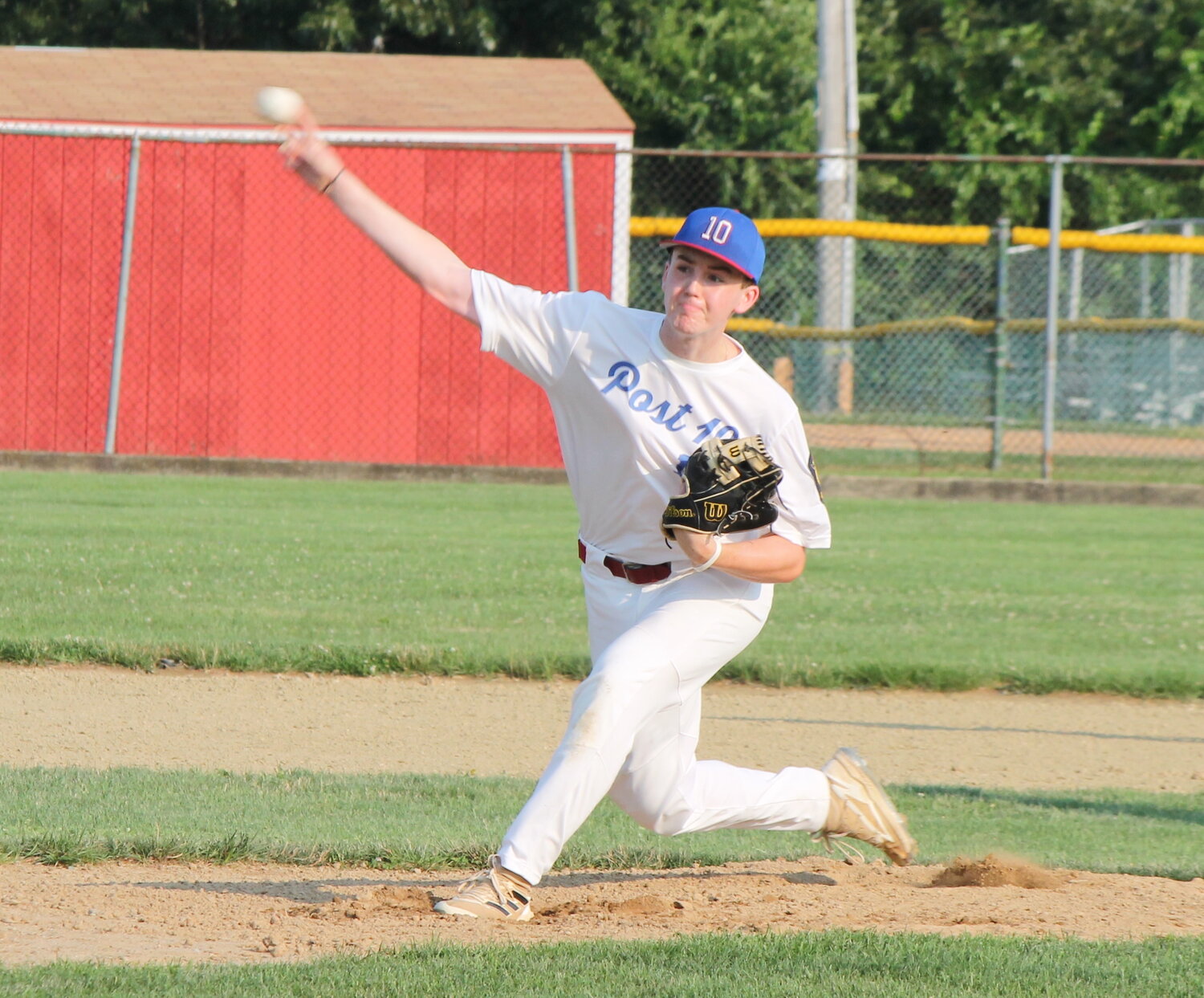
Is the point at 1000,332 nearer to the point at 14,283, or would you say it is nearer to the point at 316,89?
the point at 316,89

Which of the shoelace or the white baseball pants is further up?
the white baseball pants

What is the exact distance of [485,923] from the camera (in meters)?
4.16

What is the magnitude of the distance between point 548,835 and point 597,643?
671mm

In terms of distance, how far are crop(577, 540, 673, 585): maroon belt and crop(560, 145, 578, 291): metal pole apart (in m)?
10.3

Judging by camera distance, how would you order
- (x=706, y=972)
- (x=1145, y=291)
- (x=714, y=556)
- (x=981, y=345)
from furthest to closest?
Answer: (x=1145, y=291) → (x=981, y=345) → (x=714, y=556) → (x=706, y=972)

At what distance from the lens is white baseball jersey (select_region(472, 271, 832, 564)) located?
14.3ft

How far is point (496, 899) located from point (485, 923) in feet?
0.22

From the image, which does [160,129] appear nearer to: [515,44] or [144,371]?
[144,371]

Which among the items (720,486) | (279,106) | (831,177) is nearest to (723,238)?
(720,486)

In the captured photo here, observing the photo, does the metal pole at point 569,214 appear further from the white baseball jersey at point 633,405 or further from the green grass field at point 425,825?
the white baseball jersey at point 633,405

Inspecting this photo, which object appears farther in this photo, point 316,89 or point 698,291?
point 316,89

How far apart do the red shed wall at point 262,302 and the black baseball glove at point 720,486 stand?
11.0 m

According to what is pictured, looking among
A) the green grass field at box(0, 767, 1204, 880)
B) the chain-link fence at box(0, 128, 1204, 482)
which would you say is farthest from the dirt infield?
the chain-link fence at box(0, 128, 1204, 482)

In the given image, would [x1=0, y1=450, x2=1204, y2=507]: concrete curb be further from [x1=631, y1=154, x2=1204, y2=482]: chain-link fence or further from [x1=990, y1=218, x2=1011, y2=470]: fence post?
[x1=990, y1=218, x2=1011, y2=470]: fence post
